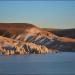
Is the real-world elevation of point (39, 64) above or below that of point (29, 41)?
below

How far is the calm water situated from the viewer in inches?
187

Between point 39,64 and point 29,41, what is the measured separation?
15.6 inches

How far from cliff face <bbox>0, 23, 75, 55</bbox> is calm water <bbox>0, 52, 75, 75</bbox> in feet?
0.31

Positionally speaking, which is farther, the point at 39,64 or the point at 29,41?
the point at 29,41

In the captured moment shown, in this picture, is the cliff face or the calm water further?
the cliff face

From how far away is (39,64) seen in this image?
4859mm

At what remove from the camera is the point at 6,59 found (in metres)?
4.87

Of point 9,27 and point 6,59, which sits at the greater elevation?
point 9,27

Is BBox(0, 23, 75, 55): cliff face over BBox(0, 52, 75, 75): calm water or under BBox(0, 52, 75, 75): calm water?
over

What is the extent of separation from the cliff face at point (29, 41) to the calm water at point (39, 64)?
3.7 inches

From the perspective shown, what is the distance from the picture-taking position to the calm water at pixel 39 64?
4738 millimetres
